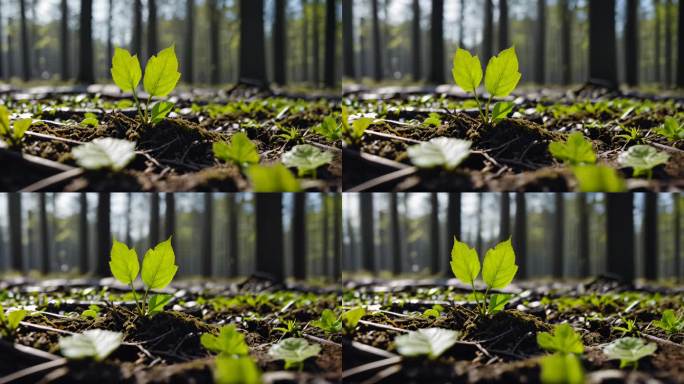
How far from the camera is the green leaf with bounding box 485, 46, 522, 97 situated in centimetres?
203

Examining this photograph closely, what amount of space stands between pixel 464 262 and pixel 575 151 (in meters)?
0.64

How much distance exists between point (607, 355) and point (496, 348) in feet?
1.51

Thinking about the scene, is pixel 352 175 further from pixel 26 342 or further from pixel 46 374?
pixel 26 342

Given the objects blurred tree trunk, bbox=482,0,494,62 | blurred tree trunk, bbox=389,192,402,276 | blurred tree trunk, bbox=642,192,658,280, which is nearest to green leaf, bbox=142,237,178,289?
blurred tree trunk, bbox=642,192,658,280

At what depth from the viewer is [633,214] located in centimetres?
418

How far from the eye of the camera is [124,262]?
211 centimetres

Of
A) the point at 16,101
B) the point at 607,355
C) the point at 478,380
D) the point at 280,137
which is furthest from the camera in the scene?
the point at 16,101

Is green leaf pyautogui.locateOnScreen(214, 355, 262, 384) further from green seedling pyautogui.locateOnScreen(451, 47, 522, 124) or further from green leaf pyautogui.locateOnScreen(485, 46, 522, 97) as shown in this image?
green leaf pyautogui.locateOnScreen(485, 46, 522, 97)

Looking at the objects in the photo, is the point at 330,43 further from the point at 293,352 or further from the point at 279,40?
the point at 293,352

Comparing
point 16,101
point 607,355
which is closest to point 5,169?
point 16,101

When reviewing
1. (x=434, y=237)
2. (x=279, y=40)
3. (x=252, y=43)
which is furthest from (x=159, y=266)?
(x=434, y=237)

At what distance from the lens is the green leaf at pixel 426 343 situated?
69.8 inches

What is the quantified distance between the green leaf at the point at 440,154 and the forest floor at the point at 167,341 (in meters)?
0.89

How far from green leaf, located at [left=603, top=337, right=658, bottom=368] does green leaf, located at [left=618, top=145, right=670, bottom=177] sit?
0.71 m
